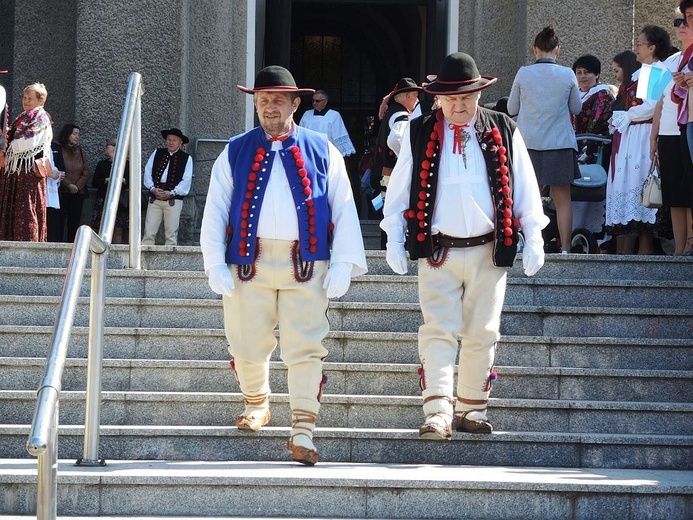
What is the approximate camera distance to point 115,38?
11.1 meters

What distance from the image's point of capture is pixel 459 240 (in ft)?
19.2

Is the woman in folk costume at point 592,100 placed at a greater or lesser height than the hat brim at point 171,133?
greater

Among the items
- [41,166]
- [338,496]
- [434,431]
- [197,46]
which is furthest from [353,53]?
[338,496]

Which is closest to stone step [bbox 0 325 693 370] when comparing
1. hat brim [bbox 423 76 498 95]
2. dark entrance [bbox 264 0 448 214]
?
hat brim [bbox 423 76 498 95]

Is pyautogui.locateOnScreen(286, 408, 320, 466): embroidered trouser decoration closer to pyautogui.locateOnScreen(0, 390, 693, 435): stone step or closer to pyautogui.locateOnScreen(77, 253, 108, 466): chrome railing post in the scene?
pyautogui.locateOnScreen(0, 390, 693, 435): stone step

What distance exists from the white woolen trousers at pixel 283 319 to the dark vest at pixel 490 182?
1.61 feet

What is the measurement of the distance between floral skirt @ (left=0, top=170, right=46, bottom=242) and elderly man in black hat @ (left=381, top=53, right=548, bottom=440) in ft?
14.3

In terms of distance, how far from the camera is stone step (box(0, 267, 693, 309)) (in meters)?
7.22

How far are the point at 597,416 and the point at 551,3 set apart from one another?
19.6 ft

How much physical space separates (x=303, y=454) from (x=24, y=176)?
15.6 feet

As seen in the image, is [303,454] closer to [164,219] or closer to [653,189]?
[653,189]

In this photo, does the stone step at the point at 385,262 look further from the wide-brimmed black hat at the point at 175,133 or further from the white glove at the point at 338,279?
the wide-brimmed black hat at the point at 175,133

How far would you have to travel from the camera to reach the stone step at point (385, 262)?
7586 millimetres

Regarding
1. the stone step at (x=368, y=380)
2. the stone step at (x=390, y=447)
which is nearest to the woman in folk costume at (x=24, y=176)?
the stone step at (x=368, y=380)
